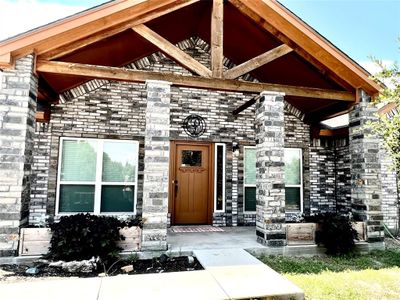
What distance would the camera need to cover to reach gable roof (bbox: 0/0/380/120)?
4402 millimetres

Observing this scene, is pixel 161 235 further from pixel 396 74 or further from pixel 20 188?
pixel 396 74

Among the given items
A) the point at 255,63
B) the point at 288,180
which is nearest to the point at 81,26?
the point at 255,63

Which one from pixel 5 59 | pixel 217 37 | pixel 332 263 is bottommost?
pixel 332 263

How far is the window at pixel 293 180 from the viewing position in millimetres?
7609

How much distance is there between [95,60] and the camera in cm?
584

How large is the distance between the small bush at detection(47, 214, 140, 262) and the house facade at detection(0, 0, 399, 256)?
571 millimetres

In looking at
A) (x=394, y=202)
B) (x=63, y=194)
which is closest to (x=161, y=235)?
(x=63, y=194)

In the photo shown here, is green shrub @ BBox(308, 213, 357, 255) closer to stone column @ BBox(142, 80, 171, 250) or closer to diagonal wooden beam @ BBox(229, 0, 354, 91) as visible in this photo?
diagonal wooden beam @ BBox(229, 0, 354, 91)

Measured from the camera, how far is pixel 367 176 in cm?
560

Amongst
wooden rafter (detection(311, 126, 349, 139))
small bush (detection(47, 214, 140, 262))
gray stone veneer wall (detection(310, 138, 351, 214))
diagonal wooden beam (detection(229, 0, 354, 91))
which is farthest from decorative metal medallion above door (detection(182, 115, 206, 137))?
small bush (detection(47, 214, 140, 262))

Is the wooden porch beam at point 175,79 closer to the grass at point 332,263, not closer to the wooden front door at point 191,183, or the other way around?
the wooden front door at point 191,183

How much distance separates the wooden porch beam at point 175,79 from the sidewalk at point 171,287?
10.3 ft

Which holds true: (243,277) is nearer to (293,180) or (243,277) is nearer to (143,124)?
(143,124)

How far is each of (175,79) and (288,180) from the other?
177 inches
